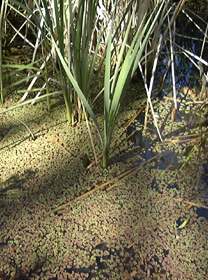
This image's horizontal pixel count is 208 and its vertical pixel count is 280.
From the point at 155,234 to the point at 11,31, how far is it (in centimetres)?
115

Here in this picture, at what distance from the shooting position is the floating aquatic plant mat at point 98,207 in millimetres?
913

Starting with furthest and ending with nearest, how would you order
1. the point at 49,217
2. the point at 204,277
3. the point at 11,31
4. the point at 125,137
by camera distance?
the point at 11,31 < the point at 125,137 < the point at 49,217 < the point at 204,277

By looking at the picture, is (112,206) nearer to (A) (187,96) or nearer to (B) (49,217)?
(B) (49,217)

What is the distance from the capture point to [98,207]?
3.40 feet

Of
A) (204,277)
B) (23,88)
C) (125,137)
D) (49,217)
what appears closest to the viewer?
(204,277)

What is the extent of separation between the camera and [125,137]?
49.1 inches

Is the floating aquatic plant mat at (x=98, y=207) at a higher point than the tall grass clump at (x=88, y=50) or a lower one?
lower

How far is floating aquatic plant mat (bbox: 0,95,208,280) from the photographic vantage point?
0.91m

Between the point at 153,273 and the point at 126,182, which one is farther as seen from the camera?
the point at 126,182

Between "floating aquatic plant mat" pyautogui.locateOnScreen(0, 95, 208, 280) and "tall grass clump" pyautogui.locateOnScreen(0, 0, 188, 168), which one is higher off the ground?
"tall grass clump" pyautogui.locateOnScreen(0, 0, 188, 168)

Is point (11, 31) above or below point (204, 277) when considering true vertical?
above

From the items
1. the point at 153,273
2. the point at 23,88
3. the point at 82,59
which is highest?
the point at 82,59

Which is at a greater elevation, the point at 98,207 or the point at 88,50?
the point at 88,50

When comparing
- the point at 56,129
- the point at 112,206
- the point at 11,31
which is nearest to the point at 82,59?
the point at 56,129
